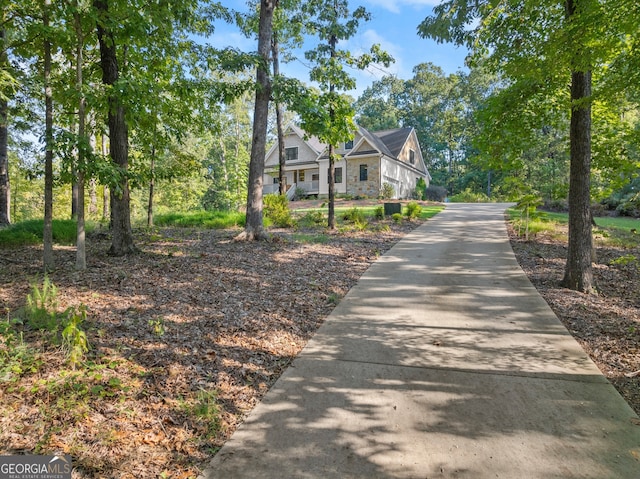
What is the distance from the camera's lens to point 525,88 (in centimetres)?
701

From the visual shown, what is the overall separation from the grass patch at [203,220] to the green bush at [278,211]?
116 cm

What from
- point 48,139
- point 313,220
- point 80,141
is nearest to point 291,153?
point 313,220

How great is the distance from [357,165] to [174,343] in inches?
1035

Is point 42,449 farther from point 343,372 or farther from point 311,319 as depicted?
point 311,319

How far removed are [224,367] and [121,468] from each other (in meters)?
1.44

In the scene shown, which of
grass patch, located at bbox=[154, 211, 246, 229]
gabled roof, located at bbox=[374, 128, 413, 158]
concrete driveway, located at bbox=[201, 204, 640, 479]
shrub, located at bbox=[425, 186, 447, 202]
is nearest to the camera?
concrete driveway, located at bbox=[201, 204, 640, 479]

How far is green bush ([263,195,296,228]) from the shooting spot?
45.8 ft

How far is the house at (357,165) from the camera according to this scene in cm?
2827

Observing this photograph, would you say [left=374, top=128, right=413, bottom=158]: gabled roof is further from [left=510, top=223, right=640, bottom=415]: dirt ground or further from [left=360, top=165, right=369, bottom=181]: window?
[left=510, top=223, right=640, bottom=415]: dirt ground

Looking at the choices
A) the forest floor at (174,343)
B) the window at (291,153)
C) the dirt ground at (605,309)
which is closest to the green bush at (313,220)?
the forest floor at (174,343)

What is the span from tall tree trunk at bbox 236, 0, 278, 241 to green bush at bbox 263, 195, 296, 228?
3.81 m

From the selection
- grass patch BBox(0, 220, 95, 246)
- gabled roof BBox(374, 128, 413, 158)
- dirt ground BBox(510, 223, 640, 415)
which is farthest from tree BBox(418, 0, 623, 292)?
gabled roof BBox(374, 128, 413, 158)

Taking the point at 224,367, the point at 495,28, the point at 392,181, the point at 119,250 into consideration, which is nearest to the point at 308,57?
the point at 495,28

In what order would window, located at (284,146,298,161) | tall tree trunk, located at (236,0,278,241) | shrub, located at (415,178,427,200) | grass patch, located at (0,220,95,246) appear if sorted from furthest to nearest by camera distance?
window, located at (284,146,298,161)
shrub, located at (415,178,427,200)
tall tree trunk, located at (236,0,278,241)
grass patch, located at (0,220,95,246)
